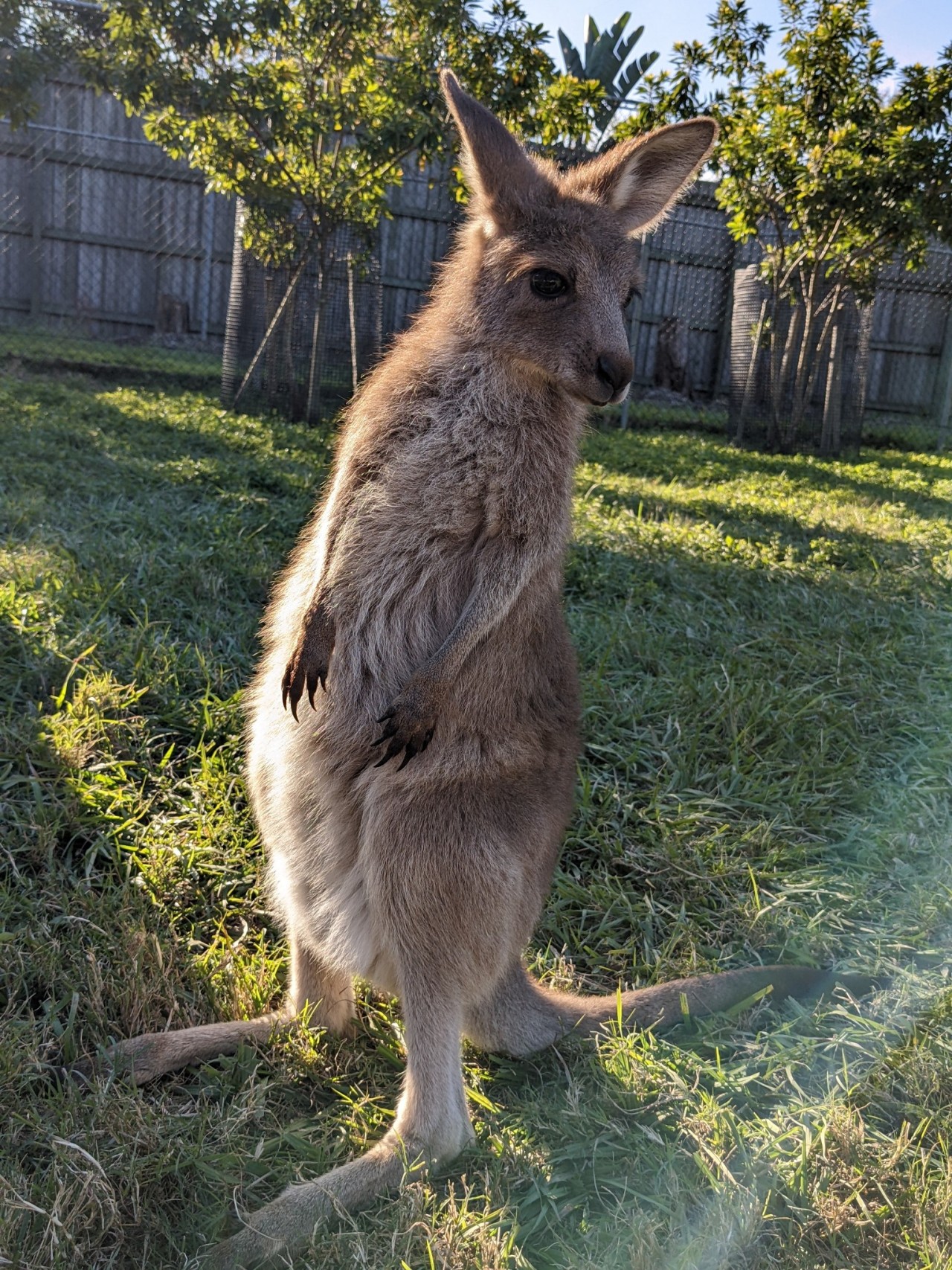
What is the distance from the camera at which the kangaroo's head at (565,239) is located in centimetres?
207

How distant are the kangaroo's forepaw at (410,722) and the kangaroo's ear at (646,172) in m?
1.18

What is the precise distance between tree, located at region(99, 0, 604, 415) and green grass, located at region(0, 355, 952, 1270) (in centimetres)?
359

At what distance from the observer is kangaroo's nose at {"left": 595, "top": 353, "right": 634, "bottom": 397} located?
79.8 inches

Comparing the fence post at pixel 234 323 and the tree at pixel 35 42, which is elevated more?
the tree at pixel 35 42

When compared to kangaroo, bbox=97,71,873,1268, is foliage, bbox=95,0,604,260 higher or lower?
higher

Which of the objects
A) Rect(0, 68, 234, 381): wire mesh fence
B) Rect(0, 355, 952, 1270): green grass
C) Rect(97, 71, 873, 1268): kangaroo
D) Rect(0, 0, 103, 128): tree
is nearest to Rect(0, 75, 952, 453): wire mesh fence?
Rect(0, 68, 234, 381): wire mesh fence

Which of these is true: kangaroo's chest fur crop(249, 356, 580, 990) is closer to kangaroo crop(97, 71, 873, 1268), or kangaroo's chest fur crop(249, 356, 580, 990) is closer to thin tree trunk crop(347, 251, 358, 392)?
kangaroo crop(97, 71, 873, 1268)

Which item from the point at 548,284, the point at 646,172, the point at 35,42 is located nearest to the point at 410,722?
the point at 548,284

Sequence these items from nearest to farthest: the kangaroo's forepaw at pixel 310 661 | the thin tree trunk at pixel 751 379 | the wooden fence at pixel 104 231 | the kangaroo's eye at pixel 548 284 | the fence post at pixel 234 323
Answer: the kangaroo's forepaw at pixel 310 661 < the kangaroo's eye at pixel 548 284 < the fence post at pixel 234 323 < the wooden fence at pixel 104 231 < the thin tree trunk at pixel 751 379

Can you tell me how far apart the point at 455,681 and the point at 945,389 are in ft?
37.9

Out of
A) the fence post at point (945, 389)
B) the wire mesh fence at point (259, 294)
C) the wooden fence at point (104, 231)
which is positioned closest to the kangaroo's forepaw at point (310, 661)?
the wire mesh fence at point (259, 294)

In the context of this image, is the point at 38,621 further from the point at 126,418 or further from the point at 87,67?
the point at 87,67

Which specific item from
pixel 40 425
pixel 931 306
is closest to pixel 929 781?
pixel 40 425

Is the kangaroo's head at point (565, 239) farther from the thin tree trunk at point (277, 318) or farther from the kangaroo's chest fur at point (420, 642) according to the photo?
the thin tree trunk at point (277, 318)
